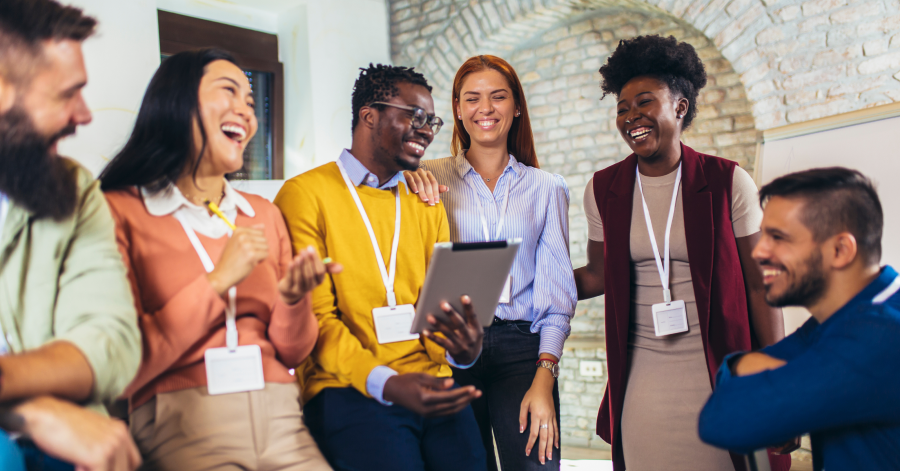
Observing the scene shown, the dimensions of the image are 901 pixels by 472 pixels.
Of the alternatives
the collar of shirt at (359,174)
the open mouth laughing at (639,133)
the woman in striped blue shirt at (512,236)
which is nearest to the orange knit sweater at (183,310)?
the collar of shirt at (359,174)

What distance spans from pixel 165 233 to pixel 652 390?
5.62ft

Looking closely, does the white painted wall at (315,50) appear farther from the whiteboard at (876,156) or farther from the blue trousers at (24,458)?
the blue trousers at (24,458)

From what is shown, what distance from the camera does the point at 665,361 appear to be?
216cm

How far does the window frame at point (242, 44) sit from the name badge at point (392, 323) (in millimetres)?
3354

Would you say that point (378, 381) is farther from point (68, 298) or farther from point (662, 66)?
point (662, 66)

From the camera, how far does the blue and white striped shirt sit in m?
2.25

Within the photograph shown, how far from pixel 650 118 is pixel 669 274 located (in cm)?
60

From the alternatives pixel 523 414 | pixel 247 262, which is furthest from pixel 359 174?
pixel 523 414

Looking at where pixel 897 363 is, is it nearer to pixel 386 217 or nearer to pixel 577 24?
pixel 386 217

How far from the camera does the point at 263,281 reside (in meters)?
1.62

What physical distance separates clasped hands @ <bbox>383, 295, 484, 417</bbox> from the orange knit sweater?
0.28 meters

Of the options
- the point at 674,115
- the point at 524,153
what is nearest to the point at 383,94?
the point at 524,153

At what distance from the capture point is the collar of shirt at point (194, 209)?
1.50 metres

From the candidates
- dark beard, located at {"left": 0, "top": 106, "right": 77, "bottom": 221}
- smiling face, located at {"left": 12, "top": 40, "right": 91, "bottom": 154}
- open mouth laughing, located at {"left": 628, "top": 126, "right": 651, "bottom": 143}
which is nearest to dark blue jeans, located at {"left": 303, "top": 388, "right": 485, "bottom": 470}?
dark beard, located at {"left": 0, "top": 106, "right": 77, "bottom": 221}
